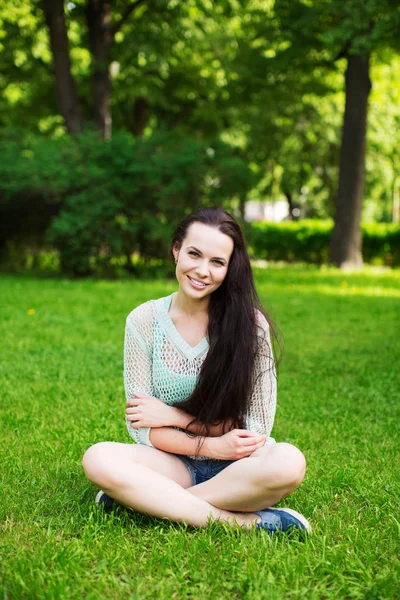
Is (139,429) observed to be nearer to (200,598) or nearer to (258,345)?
(258,345)

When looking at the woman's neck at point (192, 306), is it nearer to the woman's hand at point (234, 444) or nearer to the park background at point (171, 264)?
the woman's hand at point (234, 444)

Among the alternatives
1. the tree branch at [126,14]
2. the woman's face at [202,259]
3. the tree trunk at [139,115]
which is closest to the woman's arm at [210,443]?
the woman's face at [202,259]

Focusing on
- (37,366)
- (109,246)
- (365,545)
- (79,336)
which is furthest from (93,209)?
(365,545)

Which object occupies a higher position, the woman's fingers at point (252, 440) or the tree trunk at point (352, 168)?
the tree trunk at point (352, 168)

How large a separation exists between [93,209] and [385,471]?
9.47 meters

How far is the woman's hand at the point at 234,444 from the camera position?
3.17m

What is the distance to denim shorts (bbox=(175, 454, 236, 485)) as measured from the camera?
3348 mm

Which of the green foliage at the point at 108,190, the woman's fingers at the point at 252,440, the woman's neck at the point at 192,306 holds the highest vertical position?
the green foliage at the point at 108,190

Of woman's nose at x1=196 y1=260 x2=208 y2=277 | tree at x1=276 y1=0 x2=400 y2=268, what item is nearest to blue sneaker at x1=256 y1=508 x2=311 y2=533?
woman's nose at x1=196 y1=260 x2=208 y2=277

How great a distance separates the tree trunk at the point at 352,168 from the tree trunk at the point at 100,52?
531 cm

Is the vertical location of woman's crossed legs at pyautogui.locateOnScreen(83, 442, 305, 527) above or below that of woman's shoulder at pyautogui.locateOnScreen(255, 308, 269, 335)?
below

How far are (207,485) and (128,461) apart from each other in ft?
1.19

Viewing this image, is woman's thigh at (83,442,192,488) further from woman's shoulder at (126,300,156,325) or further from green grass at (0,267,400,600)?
woman's shoulder at (126,300,156,325)

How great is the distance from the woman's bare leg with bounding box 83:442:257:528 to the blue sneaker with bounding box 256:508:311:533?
5cm
